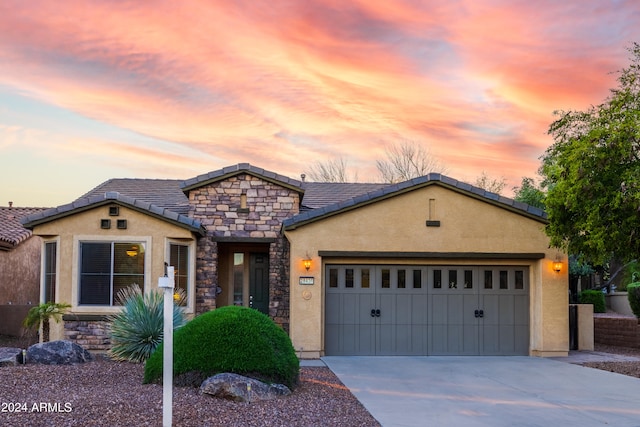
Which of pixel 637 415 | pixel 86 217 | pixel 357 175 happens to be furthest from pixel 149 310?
pixel 357 175

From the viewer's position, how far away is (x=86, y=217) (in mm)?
15680

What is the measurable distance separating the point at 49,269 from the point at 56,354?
4056 mm

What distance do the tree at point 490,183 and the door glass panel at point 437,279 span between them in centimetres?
2277

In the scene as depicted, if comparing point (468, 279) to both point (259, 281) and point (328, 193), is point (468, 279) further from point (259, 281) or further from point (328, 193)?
point (328, 193)

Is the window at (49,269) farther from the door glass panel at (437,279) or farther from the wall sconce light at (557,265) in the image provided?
the wall sconce light at (557,265)

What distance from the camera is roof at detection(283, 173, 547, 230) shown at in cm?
1558

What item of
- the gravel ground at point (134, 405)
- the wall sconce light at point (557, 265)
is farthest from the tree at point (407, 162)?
the gravel ground at point (134, 405)

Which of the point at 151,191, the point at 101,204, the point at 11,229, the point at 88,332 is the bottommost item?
the point at 88,332

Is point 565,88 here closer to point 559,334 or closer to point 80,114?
point 559,334

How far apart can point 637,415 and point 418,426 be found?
3130mm

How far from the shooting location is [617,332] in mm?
19031

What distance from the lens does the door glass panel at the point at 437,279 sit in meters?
16.3

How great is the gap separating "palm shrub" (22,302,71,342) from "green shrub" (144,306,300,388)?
5400 millimetres

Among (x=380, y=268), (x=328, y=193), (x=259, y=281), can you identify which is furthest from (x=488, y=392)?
(x=328, y=193)
